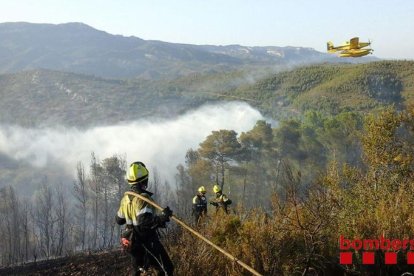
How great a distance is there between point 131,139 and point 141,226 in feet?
568

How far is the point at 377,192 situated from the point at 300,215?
354 centimetres

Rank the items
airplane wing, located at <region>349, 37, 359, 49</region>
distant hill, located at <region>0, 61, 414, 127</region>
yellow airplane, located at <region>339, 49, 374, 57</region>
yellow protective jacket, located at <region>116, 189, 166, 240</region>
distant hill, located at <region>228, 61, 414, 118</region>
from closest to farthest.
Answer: yellow protective jacket, located at <region>116, 189, 166, 240</region>
yellow airplane, located at <region>339, 49, 374, 57</region>
airplane wing, located at <region>349, 37, 359, 49</region>
distant hill, located at <region>228, 61, 414, 118</region>
distant hill, located at <region>0, 61, 414, 127</region>

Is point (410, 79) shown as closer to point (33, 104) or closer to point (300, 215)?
point (300, 215)

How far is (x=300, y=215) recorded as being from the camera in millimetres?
7859

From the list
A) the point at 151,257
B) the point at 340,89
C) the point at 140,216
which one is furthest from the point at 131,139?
the point at 140,216

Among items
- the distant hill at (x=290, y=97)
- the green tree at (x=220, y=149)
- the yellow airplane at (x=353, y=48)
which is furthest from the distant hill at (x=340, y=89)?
the yellow airplane at (x=353, y=48)

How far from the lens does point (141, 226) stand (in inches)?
243

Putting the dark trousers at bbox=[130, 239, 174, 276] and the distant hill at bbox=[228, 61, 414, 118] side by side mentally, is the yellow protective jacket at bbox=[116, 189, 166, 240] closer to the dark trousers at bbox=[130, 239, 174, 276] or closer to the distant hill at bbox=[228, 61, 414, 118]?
the dark trousers at bbox=[130, 239, 174, 276]

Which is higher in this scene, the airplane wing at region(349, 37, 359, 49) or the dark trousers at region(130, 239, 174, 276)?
the airplane wing at region(349, 37, 359, 49)

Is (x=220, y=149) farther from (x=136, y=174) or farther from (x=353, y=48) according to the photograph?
(x=136, y=174)

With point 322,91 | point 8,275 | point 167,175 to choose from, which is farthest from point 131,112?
point 8,275

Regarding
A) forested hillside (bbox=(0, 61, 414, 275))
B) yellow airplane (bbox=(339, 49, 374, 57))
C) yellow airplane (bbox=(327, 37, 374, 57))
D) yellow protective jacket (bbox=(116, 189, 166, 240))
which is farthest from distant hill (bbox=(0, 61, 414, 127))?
yellow protective jacket (bbox=(116, 189, 166, 240))

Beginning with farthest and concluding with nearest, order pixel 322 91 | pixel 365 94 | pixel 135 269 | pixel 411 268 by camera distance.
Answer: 1. pixel 322 91
2. pixel 365 94
3. pixel 411 268
4. pixel 135 269

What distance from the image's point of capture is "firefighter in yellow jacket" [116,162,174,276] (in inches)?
240
